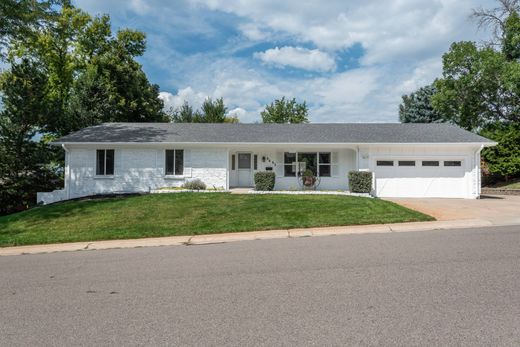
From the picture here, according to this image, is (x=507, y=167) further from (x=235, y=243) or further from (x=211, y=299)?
(x=211, y=299)

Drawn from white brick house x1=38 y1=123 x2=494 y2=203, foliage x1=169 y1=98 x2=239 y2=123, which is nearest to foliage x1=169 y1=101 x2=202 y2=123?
foliage x1=169 y1=98 x2=239 y2=123

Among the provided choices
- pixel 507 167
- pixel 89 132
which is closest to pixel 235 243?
pixel 89 132

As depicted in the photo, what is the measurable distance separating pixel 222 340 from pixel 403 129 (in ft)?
68.3

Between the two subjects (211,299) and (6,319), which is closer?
(6,319)

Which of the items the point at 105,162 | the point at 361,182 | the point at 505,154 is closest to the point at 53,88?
the point at 105,162

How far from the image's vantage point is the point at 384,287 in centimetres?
524

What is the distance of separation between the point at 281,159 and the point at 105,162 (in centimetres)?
935

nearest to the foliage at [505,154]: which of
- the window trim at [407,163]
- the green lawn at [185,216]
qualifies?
the window trim at [407,163]

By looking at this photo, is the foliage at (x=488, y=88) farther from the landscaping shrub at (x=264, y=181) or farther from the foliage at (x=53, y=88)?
the foliage at (x=53, y=88)

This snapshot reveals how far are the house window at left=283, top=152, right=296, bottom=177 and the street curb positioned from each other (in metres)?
10.0

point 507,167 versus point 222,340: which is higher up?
point 507,167

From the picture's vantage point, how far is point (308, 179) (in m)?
20.1

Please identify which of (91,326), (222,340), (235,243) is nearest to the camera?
(222,340)

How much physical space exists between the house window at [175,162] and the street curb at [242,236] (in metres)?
9.89
